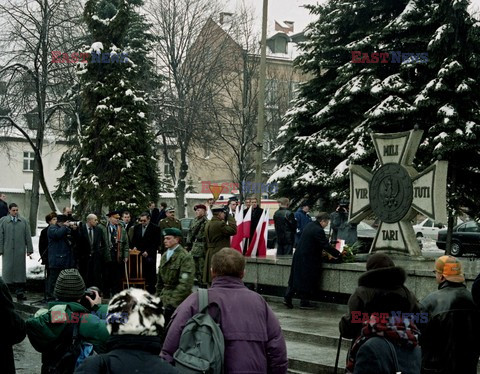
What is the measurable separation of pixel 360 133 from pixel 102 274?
1145cm

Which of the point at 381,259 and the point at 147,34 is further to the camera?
the point at 147,34

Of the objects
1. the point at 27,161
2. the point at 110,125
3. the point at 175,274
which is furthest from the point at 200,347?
the point at 27,161

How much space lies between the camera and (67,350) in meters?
5.45

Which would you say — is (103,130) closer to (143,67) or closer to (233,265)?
(143,67)

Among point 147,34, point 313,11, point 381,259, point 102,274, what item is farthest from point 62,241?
point 147,34

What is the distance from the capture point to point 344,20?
2797 centimetres

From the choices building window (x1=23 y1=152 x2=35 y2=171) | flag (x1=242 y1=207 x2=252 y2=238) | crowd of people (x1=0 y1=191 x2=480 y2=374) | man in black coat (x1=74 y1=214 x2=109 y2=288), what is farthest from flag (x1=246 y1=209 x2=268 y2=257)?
building window (x1=23 y1=152 x2=35 y2=171)

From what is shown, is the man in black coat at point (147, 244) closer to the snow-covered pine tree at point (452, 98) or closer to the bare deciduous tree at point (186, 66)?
the snow-covered pine tree at point (452, 98)

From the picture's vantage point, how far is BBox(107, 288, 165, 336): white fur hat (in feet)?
13.6

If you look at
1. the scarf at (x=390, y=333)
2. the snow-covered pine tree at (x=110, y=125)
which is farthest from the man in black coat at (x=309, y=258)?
the snow-covered pine tree at (x=110, y=125)

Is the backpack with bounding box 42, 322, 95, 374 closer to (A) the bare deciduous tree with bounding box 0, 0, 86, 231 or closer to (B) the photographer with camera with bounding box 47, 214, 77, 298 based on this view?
(B) the photographer with camera with bounding box 47, 214, 77, 298

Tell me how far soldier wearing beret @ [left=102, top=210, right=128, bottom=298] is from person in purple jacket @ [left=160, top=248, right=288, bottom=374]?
1164 centimetres

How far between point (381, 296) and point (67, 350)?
7.15 ft

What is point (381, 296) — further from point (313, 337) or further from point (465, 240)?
point (465, 240)
